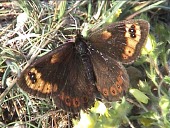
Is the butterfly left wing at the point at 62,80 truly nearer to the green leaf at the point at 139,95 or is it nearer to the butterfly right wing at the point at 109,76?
the butterfly right wing at the point at 109,76

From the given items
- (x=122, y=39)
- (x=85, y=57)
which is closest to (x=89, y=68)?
(x=85, y=57)

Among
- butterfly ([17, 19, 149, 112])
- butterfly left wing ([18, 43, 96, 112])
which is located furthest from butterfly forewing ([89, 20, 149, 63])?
butterfly left wing ([18, 43, 96, 112])

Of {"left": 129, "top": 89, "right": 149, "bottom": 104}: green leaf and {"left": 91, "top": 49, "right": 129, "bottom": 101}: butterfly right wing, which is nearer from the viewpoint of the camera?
{"left": 91, "top": 49, "right": 129, "bottom": 101}: butterfly right wing

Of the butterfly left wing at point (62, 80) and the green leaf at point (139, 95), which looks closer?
the butterfly left wing at point (62, 80)

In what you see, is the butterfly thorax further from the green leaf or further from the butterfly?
the green leaf

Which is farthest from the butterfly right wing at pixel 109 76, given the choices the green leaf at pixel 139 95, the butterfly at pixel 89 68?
the green leaf at pixel 139 95

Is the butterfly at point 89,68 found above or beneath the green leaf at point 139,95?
above

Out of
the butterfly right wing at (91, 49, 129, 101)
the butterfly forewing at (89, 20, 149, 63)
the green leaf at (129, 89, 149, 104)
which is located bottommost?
the green leaf at (129, 89, 149, 104)
